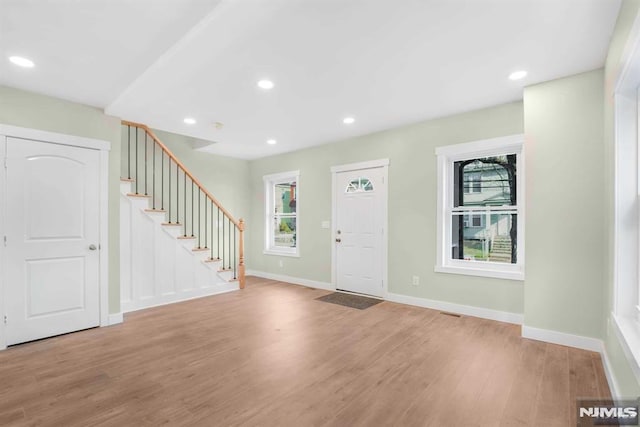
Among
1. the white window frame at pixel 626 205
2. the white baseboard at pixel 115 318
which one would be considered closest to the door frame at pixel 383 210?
the white window frame at pixel 626 205

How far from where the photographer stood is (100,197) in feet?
12.1

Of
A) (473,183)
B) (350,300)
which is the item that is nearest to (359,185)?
(473,183)

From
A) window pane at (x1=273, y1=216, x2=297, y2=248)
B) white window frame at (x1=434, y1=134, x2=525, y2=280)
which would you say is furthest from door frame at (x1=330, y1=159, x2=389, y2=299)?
window pane at (x1=273, y1=216, x2=297, y2=248)

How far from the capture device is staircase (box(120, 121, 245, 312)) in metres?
4.25

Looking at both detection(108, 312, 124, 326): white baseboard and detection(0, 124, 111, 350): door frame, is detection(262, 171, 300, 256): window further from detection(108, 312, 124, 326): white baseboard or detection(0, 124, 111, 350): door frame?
detection(0, 124, 111, 350): door frame

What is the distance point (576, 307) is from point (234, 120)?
4425 mm

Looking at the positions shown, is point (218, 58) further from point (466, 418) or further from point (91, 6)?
point (466, 418)

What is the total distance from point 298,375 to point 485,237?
2919 mm

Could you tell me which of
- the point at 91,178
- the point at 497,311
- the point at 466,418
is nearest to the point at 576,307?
the point at 497,311

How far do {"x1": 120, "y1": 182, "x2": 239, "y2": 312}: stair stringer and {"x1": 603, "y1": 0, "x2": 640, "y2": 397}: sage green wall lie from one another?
16.2 ft

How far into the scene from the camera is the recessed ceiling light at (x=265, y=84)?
3047 mm

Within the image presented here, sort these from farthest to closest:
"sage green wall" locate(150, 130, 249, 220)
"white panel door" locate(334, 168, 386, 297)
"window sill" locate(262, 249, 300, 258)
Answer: "window sill" locate(262, 249, 300, 258) < "sage green wall" locate(150, 130, 249, 220) < "white panel door" locate(334, 168, 386, 297)

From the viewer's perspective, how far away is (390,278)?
462cm

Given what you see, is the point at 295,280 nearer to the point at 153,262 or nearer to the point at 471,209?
the point at 153,262
